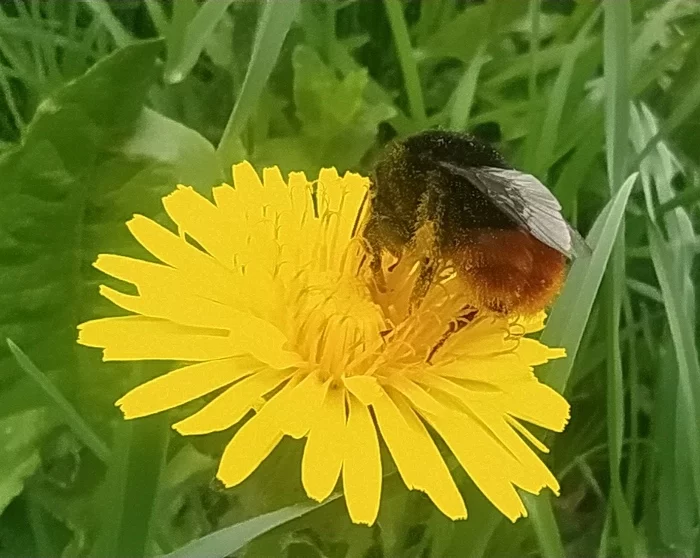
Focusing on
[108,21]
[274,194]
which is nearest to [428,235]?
[274,194]

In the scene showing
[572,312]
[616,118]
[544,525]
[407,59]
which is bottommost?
[544,525]

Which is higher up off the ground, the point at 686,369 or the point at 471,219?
the point at 471,219

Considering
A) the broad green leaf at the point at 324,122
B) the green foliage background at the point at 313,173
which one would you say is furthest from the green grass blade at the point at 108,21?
the broad green leaf at the point at 324,122

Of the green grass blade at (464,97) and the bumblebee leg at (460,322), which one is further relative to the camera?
the green grass blade at (464,97)

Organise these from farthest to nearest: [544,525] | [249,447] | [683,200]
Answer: [683,200] < [544,525] < [249,447]

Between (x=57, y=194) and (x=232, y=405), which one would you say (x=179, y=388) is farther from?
(x=57, y=194)

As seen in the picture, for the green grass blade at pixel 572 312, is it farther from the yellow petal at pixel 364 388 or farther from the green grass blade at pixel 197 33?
the green grass blade at pixel 197 33

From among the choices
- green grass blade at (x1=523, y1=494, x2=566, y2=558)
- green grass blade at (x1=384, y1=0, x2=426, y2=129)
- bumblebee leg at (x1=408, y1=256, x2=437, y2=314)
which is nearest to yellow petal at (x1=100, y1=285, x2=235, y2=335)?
bumblebee leg at (x1=408, y1=256, x2=437, y2=314)

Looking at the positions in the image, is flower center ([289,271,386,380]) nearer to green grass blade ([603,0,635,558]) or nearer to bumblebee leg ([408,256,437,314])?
bumblebee leg ([408,256,437,314])
